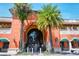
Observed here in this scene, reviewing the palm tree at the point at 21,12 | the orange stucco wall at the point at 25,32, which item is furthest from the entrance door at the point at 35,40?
the palm tree at the point at 21,12

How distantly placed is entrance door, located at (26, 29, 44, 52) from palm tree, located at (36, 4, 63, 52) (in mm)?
525

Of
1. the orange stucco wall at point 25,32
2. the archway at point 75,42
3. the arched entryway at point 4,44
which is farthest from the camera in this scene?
the orange stucco wall at point 25,32

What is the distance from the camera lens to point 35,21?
10281 mm

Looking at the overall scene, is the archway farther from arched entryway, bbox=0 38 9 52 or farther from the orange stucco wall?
arched entryway, bbox=0 38 9 52

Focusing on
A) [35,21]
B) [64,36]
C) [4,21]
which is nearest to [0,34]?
[4,21]

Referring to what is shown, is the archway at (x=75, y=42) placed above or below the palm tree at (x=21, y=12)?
below

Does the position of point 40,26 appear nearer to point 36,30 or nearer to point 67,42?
point 36,30

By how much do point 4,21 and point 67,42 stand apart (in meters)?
3.19

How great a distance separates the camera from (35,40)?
1034 centimetres

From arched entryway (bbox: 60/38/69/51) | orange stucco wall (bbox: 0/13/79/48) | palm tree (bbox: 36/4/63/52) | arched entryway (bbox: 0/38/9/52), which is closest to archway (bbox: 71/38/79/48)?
arched entryway (bbox: 60/38/69/51)

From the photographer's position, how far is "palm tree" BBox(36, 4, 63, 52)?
9319mm

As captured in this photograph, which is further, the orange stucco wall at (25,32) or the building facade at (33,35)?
the orange stucco wall at (25,32)

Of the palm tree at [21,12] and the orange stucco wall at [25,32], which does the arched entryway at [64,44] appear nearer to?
the orange stucco wall at [25,32]

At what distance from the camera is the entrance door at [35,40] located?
10.0 m
